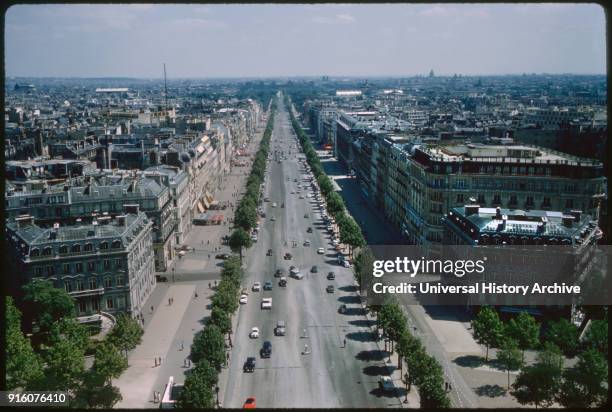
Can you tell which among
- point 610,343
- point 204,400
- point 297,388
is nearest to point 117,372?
point 204,400

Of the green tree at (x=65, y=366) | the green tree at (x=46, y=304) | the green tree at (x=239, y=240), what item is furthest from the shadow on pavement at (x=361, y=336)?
the green tree at (x=239, y=240)

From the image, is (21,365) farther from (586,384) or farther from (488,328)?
(586,384)

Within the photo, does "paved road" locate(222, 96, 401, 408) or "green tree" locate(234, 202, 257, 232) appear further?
"green tree" locate(234, 202, 257, 232)

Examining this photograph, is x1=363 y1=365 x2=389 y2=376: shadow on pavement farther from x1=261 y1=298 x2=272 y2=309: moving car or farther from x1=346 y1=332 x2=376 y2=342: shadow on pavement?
x1=261 y1=298 x2=272 y2=309: moving car

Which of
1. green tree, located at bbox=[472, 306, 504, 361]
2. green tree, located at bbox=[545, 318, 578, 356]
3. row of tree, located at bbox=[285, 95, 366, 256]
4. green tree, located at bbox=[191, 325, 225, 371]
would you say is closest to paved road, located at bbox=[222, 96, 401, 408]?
green tree, located at bbox=[191, 325, 225, 371]

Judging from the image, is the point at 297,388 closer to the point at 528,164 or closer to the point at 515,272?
the point at 515,272

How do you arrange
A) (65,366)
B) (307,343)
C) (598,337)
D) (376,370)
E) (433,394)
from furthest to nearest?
(307,343)
(376,370)
(598,337)
(65,366)
(433,394)

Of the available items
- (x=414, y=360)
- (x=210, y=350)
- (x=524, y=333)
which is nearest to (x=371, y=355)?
(x=414, y=360)
